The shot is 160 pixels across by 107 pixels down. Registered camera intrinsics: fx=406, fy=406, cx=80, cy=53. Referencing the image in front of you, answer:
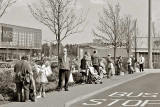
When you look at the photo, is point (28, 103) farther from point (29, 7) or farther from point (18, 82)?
point (29, 7)

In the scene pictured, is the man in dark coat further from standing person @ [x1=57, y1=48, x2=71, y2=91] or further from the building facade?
the building facade

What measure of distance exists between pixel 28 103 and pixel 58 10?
13.7 m

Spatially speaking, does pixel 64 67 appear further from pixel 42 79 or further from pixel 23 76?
pixel 23 76

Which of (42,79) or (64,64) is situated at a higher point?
(64,64)

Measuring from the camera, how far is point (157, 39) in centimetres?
7006

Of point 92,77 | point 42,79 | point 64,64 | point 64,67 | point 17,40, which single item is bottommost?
point 92,77

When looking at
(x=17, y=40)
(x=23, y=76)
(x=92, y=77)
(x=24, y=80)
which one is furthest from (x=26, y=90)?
(x=17, y=40)

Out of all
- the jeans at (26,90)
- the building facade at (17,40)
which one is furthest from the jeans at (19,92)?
the building facade at (17,40)

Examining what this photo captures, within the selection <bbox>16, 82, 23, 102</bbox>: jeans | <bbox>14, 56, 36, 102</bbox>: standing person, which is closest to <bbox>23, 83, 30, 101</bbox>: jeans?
<bbox>14, 56, 36, 102</bbox>: standing person

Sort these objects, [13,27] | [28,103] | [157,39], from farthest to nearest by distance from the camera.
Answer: [13,27] → [157,39] → [28,103]

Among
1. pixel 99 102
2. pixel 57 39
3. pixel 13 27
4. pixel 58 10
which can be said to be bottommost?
pixel 99 102

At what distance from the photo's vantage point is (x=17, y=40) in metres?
148

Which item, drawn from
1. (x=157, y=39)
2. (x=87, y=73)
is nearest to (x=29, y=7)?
(x=87, y=73)

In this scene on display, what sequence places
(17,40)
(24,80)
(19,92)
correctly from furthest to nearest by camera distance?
(17,40), (19,92), (24,80)
